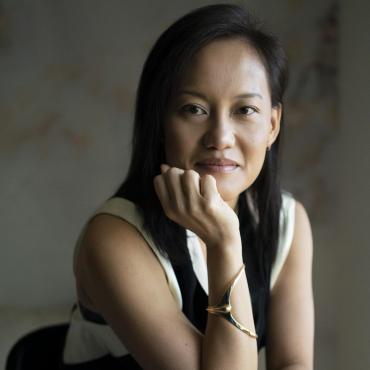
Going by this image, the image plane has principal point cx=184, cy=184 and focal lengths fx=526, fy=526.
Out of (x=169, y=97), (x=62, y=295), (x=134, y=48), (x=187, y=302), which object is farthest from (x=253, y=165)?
(x=62, y=295)

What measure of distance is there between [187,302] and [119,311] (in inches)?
8.2

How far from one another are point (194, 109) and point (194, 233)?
0.28 meters

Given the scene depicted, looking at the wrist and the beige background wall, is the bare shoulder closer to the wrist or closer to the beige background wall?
the wrist

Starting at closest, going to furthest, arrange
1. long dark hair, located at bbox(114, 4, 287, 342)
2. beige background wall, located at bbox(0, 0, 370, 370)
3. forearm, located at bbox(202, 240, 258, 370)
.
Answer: forearm, located at bbox(202, 240, 258, 370)
long dark hair, located at bbox(114, 4, 287, 342)
beige background wall, located at bbox(0, 0, 370, 370)

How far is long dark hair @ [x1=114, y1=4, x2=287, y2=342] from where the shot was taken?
3.65 ft

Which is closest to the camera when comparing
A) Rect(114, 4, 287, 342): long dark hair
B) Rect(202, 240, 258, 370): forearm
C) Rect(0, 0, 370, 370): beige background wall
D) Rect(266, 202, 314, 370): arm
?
Rect(202, 240, 258, 370): forearm

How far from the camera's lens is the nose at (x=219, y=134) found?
111 cm

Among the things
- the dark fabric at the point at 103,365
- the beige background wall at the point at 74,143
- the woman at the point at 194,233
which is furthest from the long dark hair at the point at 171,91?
the beige background wall at the point at 74,143

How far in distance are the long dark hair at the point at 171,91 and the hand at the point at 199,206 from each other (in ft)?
0.35

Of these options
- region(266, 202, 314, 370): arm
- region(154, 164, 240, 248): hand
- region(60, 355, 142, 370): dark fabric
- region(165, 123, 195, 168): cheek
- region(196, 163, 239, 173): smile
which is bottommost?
region(60, 355, 142, 370): dark fabric

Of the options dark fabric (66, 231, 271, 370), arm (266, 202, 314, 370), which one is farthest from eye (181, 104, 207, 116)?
arm (266, 202, 314, 370)

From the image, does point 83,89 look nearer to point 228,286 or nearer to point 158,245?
point 158,245

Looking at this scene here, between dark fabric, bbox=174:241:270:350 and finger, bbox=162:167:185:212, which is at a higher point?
finger, bbox=162:167:185:212

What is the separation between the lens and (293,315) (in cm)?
129
